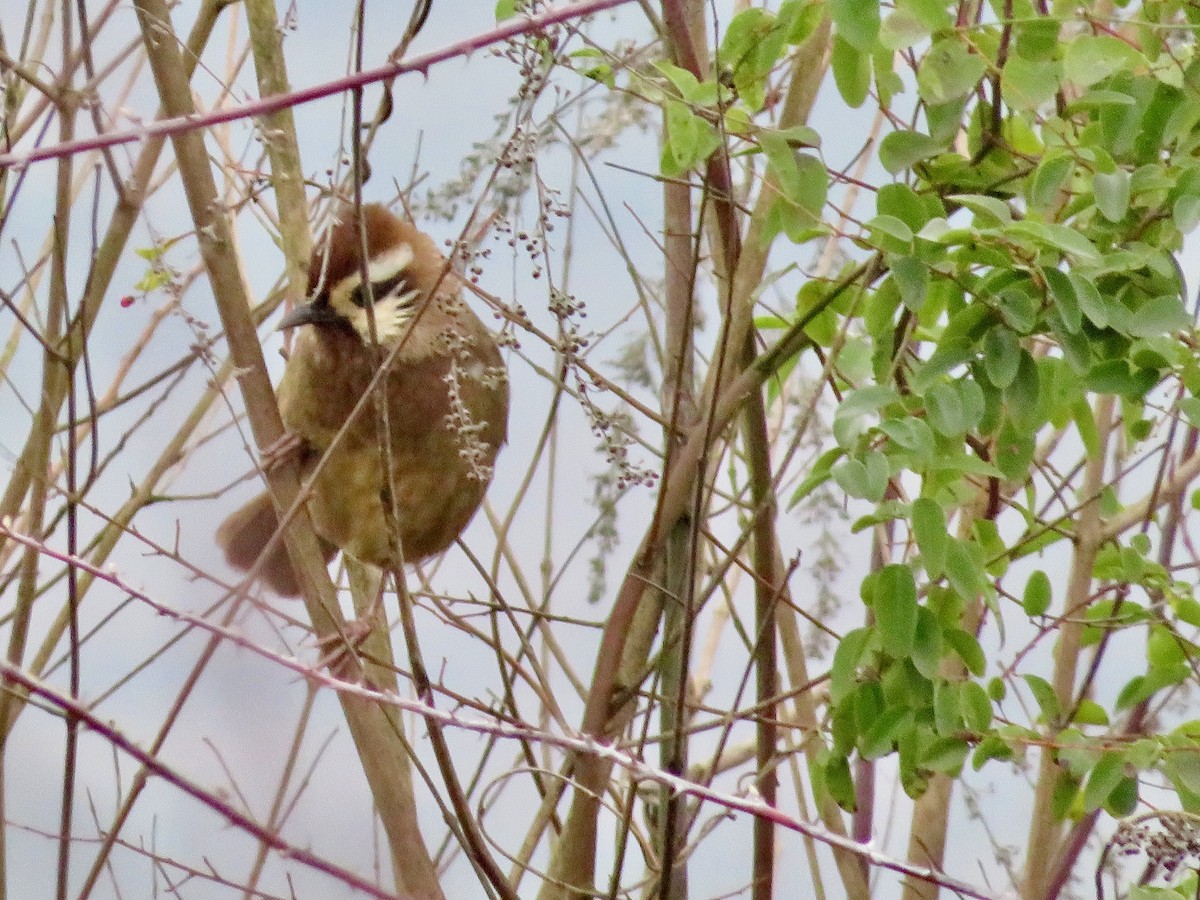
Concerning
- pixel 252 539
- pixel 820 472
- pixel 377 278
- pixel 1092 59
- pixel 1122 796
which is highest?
pixel 377 278

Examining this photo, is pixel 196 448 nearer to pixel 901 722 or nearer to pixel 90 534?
pixel 90 534

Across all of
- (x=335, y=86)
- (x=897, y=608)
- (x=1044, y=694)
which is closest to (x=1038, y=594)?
(x=1044, y=694)

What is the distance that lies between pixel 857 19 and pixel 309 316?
1.02m

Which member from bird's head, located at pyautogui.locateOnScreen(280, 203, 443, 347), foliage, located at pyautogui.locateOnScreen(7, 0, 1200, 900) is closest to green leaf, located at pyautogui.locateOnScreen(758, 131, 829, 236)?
foliage, located at pyautogui.locateOnScreen(7, 0, 1200, 900)

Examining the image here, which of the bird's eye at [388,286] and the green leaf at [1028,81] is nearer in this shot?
the green leaf at [1028,81]

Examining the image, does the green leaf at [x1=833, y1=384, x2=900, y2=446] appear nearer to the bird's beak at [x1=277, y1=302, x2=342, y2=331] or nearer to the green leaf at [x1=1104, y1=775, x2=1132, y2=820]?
the green leaf at [x1=1104, y1=775, x2=1132, y2=820]

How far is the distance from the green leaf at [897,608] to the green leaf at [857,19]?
0.40m

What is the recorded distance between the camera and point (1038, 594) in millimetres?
1434

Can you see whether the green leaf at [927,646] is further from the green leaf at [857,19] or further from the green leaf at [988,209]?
the green leaf at [857,19]

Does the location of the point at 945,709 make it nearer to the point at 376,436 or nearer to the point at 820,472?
the point at 820,472

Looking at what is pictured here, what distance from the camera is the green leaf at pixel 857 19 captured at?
0.99 meters

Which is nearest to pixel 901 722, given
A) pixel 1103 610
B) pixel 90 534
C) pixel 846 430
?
pixel 846 430

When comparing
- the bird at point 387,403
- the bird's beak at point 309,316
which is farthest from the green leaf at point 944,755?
the bird's beak at point 309,316

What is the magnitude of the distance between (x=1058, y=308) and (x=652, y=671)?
0.58 m
